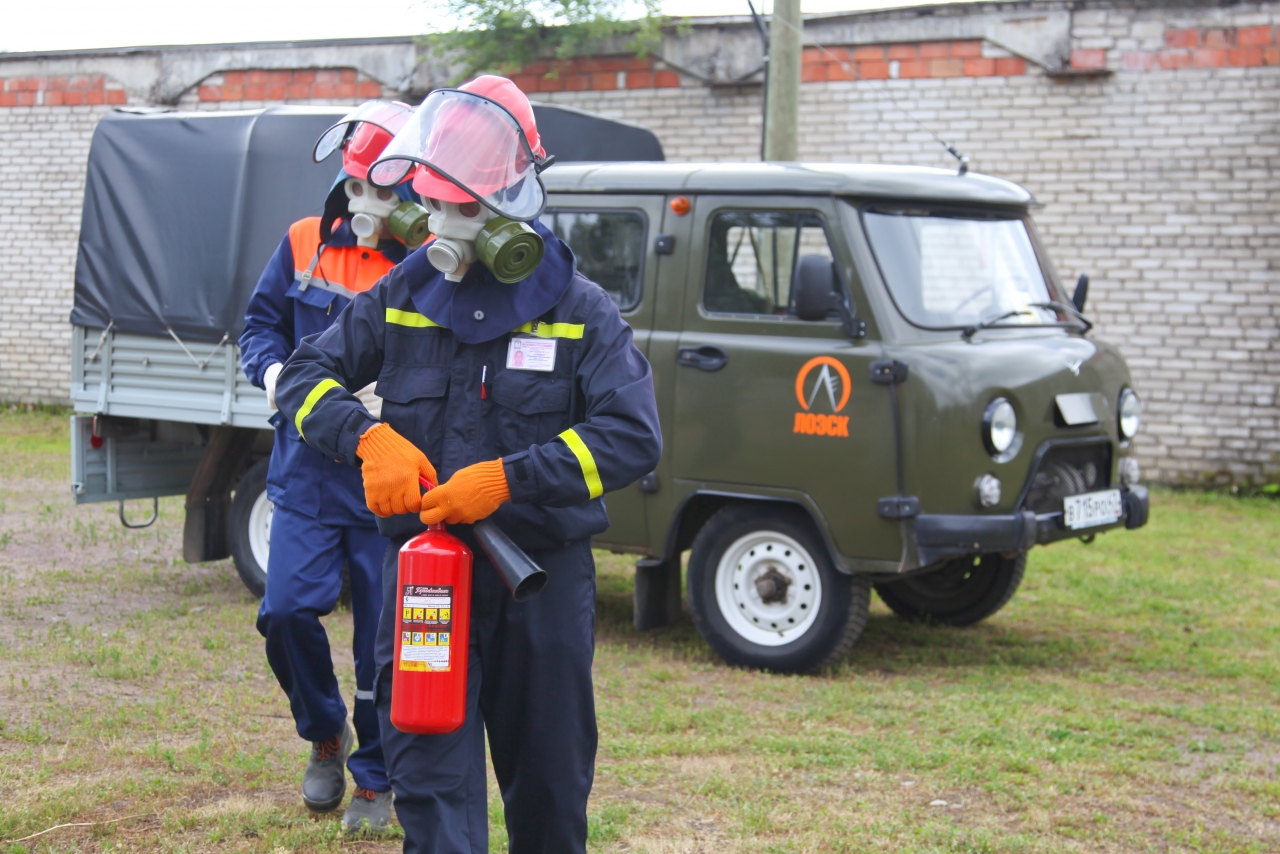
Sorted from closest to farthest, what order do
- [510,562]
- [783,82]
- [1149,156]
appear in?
1. [510,562]
2. [783,82]
3. [1149,156]

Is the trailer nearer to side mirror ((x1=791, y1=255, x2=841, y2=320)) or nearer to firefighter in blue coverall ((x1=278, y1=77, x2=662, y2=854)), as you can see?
side mirror ((x1=791, y1=255, x2=841, y2=320))

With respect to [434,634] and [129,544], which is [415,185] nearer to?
[434,634]

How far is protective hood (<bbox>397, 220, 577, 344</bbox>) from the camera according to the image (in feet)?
9.32

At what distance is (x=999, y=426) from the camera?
5.79 m

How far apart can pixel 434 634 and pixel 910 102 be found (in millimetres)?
10332

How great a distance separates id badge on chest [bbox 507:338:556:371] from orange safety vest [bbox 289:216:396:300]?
127 centimetres

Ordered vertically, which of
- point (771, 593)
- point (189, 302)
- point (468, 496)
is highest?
point (189, 302)

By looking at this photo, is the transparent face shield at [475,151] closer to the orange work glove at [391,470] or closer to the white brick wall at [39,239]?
the orange work glove at [391,470]

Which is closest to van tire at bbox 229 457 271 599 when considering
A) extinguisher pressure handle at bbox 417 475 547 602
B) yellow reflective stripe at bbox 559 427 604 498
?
extinguisher pressure handle at bbox 417 475 547 602

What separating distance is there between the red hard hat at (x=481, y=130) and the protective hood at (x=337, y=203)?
38.3 inches

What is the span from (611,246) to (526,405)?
396 cm

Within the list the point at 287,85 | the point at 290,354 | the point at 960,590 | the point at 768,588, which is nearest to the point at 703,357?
the point at 768,588

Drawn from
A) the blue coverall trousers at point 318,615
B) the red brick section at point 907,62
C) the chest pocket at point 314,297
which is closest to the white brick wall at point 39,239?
the red brick section at point 907,62

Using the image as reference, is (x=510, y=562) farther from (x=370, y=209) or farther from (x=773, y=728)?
(x=773, y=728)
